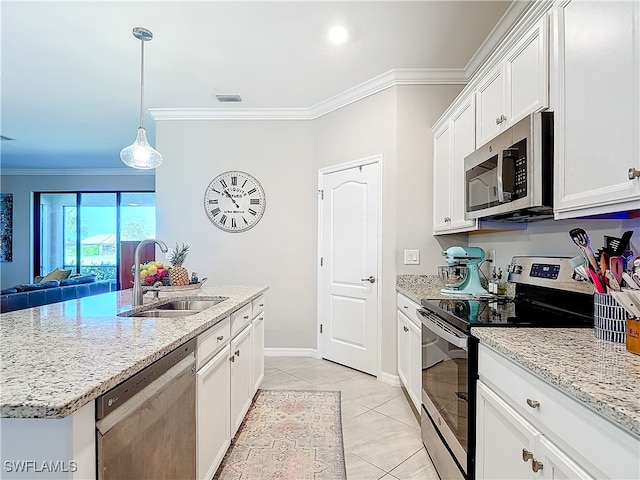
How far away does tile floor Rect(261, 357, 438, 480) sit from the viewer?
210 centimetres

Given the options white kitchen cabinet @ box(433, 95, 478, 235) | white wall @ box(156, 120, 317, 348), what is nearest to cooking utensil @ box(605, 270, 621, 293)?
white kitchen cabinet @ box(433, 95, 478, 235)

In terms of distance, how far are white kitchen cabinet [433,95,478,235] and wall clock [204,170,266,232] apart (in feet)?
6.75

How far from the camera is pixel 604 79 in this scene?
4.15 ft

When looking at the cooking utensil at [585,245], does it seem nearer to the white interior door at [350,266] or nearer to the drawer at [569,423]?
the drawer at [569,423]

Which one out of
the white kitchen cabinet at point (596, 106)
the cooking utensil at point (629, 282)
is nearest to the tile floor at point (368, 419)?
the cooking utensil at point (629, 282)

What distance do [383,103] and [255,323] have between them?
227cm

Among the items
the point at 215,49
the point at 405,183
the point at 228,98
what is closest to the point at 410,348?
the point at 405,183

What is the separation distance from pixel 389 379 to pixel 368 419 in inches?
29.9

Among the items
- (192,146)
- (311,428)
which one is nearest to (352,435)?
(311,428)

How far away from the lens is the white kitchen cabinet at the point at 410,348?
8.22 ft

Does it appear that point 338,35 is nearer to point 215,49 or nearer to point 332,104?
point 215,49

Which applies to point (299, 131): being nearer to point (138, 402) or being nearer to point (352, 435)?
point (352, 435)

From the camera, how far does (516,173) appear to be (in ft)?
5.92

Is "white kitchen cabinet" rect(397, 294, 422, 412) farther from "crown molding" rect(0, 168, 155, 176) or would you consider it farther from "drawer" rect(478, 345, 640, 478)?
"crown molding" rect(0, 168, 155, 176)
